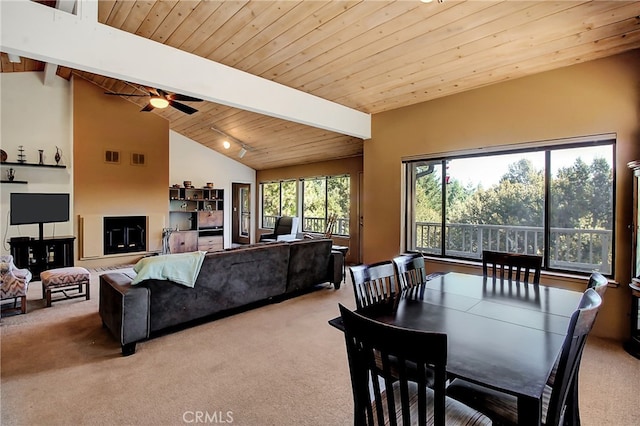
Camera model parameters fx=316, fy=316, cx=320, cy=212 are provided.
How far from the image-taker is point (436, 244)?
4832 mm

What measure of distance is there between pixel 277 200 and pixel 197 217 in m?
2.31

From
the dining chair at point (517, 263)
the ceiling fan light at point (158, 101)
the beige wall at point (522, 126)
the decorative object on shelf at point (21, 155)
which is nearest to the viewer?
the dining chair at point (517, 263)

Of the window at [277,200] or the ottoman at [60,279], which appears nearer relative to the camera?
the ottoman at [60,279]

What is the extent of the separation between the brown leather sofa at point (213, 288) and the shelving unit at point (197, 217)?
4.87m

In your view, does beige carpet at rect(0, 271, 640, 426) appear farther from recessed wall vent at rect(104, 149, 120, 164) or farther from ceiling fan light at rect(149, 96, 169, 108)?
recessed wall vent at rect(104, 149, 120, 164)

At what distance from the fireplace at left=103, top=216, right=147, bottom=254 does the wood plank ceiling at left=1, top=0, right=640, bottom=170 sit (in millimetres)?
4264

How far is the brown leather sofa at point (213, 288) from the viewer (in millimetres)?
2861

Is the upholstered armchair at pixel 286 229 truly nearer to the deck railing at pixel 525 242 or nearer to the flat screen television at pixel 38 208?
the deck railing at pixel 525 242

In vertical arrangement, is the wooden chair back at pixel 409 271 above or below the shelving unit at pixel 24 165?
below

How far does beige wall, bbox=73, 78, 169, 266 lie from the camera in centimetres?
643

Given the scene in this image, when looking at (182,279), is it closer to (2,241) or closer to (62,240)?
(62,240)

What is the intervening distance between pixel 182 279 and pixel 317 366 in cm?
157

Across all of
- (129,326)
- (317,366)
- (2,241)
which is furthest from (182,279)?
(2,241)

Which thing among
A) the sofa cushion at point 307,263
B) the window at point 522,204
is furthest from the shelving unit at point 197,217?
the window at point 522,204
